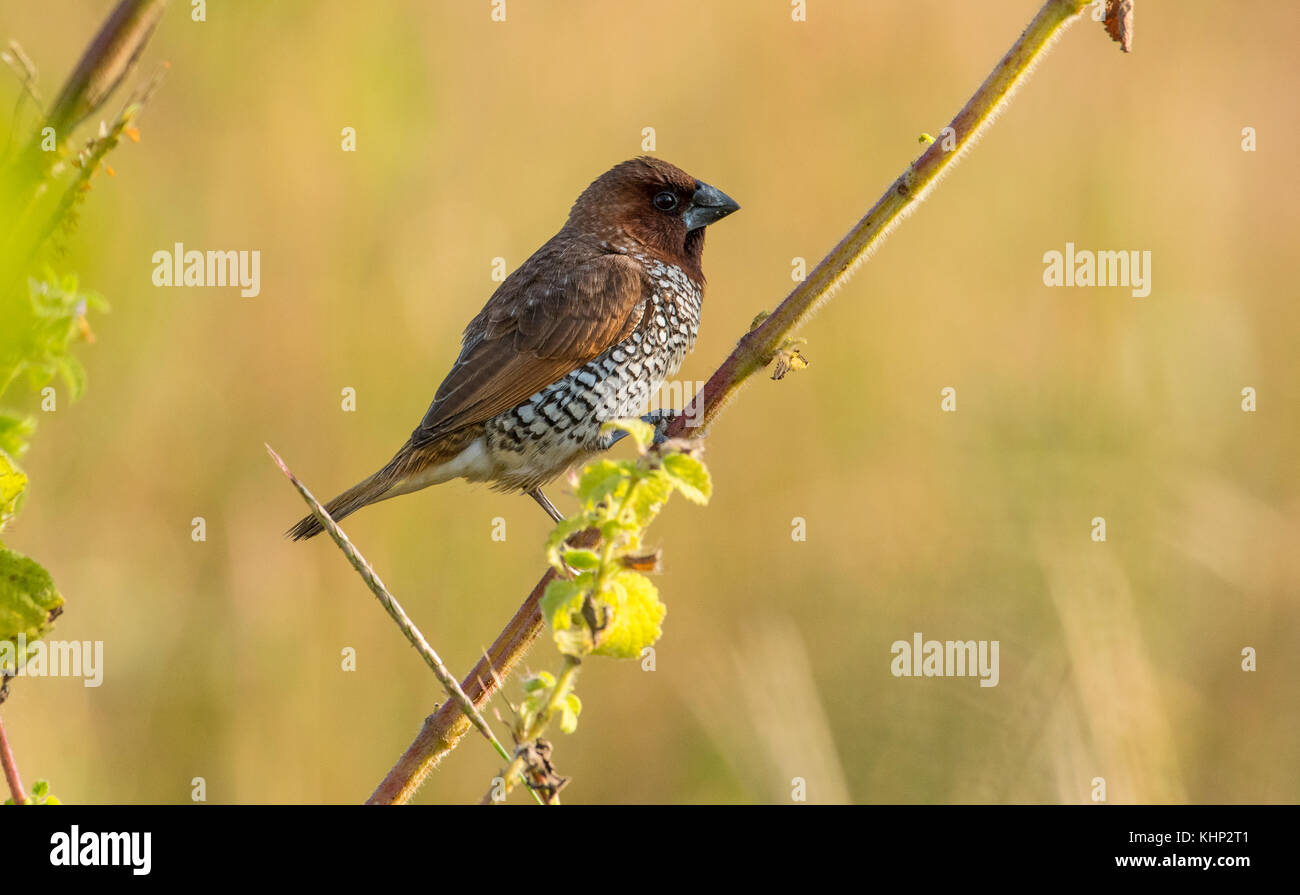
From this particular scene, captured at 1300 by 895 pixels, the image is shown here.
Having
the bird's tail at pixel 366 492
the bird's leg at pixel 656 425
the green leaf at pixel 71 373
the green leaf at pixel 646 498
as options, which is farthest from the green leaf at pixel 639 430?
the bird's tail at pixel 366 492

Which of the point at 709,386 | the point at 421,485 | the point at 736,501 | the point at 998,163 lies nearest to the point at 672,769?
the point at 736,501

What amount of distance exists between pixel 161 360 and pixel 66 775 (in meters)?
1.52

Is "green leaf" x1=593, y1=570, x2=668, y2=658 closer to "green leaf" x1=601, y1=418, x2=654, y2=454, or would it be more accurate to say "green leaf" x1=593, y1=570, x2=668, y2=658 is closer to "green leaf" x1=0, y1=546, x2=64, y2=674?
"green leaf" x1=601, y1=418, x2=654, y2=454

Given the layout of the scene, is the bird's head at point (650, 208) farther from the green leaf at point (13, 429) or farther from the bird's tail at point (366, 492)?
the green leaf at point (13, 429)

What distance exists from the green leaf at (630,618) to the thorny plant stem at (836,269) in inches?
9.7

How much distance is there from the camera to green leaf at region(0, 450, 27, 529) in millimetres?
1156

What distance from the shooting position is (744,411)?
600cm

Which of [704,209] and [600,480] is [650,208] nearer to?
[704,209]

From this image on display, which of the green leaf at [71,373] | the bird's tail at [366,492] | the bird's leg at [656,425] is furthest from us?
the bird's tail at [366,492]

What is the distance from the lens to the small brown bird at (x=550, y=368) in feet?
13.4

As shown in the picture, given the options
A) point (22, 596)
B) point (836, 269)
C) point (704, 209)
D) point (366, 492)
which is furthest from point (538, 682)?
point (704, 209)

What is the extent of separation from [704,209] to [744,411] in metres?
1.48

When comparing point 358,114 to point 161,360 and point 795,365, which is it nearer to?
point 161,360

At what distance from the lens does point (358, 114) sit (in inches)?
185
